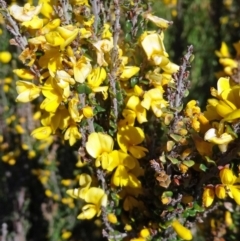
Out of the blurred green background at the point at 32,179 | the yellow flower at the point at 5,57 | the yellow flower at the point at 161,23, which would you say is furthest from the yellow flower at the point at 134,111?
the yellow flower at the point at 5,57

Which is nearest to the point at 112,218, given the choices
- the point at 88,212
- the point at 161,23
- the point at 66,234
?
the point at 88,212

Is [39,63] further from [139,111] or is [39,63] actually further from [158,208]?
[158,208]

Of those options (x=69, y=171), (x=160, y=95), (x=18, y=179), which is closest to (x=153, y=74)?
(x=160, y=95)

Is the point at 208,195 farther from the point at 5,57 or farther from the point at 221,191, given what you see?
the point at 5,57

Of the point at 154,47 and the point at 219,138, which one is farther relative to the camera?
the point at 154,47

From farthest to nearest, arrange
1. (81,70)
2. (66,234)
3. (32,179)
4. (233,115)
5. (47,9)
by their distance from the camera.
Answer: (32,179), (66,234), (47,9), (81,70), (233,115)

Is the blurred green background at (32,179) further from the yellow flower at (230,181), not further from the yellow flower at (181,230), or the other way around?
the yellow flower at (230,181)

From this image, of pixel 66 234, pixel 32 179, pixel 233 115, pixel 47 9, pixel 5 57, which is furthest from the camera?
pixel 32 179
